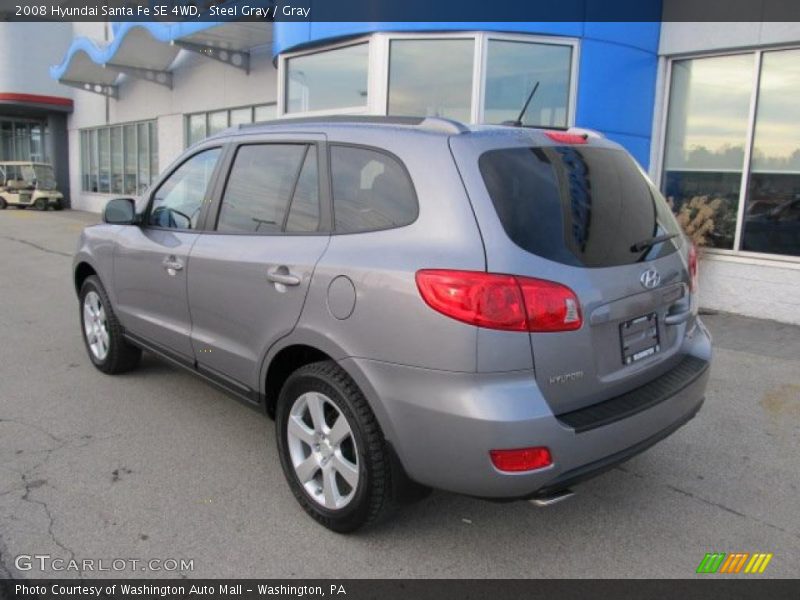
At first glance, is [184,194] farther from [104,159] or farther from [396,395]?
[104,159]

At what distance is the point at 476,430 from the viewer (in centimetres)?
241

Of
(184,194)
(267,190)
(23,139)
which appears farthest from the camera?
(23,139)

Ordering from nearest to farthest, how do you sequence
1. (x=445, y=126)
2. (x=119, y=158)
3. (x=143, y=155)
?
(x=445, y=126) → (x=143, y=155) → (x=119, y=158)

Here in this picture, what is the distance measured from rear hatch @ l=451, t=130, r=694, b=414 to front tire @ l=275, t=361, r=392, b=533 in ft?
2.49

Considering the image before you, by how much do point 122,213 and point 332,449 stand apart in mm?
2401

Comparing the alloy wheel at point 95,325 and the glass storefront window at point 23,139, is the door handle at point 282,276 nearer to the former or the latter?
the alloy wheel at point 95,325

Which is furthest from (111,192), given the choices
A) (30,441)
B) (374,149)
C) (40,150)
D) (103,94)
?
(374,149)

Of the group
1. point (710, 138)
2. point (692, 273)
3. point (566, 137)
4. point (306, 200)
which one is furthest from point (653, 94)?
point (306, 200)

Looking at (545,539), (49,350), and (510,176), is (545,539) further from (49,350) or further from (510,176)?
(49,350)

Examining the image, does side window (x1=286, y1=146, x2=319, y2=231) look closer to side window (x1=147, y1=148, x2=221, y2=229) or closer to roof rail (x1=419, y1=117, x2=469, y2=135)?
roof rail (x1=419, y1=117, x2=469, y2=135)

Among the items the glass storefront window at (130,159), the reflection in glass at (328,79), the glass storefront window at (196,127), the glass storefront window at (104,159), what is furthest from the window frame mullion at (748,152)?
the glass storefront window at (104,159)

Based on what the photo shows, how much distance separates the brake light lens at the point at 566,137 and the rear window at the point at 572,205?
5 cm

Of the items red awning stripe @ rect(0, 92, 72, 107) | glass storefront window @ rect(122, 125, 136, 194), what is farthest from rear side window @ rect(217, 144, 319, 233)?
red awning stripe @ rect(0, 92, 72, 107)
